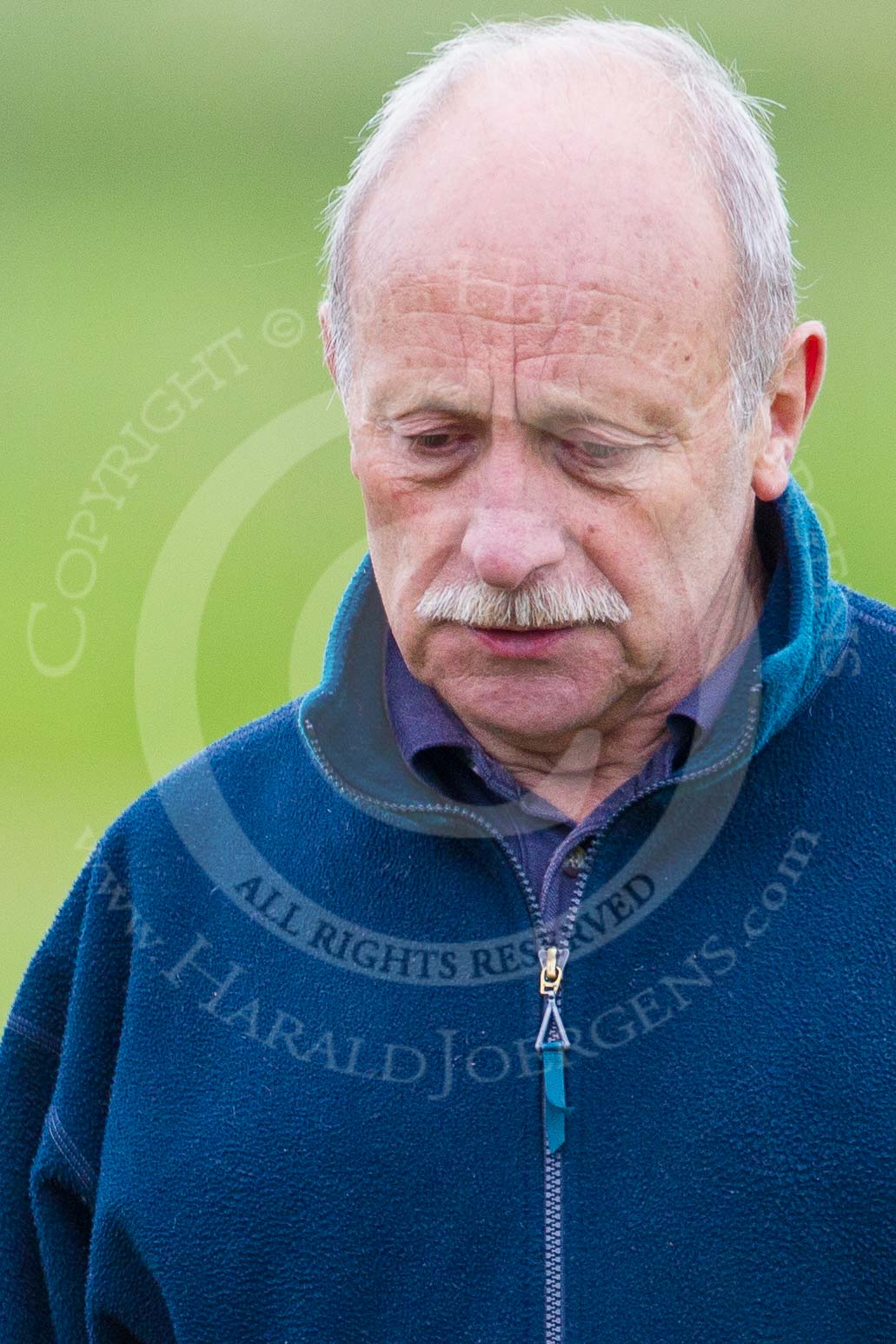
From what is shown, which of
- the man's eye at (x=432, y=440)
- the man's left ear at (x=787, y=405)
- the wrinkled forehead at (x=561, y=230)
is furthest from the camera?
the man's left ear at (x=787, y=405)

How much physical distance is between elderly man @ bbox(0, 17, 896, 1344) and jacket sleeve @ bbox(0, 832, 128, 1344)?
2 cm

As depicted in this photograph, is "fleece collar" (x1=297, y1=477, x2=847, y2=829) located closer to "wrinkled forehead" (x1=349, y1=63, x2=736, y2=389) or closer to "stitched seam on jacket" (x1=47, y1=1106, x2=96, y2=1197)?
"wrinkled forehead" (x1=349, y1=63, x2=736, y2=389)

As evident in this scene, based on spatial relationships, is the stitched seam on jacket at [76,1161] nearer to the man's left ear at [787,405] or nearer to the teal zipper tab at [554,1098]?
the teal zipper tab at [554,1098]

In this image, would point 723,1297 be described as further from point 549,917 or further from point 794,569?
point 794,569

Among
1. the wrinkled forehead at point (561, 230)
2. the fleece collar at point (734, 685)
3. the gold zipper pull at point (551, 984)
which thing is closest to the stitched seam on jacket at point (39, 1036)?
the fleece collar at point (734, 685)

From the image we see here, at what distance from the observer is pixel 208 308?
11727 mm

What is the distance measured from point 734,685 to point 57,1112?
0.95 m

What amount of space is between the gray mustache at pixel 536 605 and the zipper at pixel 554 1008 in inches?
7.0

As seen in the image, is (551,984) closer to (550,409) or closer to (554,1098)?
(554,1098)

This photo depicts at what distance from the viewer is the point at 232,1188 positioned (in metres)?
1.97

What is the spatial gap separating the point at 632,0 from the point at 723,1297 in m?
11.8

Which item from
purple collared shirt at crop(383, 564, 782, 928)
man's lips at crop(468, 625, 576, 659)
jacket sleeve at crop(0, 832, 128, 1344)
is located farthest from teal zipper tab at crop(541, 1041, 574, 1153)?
jacket sleeve at crop(0, 832, 128, 1344)

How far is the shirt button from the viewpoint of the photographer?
196 cm

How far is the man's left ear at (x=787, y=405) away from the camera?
2025 millimetres
